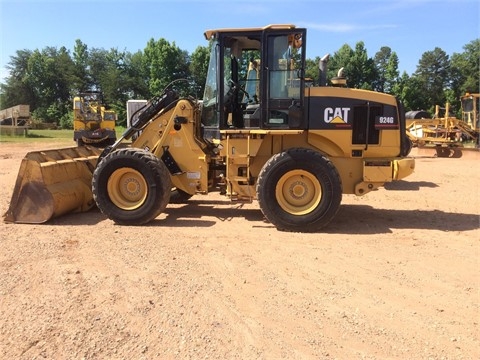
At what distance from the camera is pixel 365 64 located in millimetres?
56062

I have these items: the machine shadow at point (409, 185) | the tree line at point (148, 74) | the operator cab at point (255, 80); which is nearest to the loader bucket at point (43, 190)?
the operator cab at point (255, 80)

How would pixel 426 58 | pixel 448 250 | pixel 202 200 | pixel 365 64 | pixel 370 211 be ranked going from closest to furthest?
pixel 448 250
pixel 370 211
pixel 202 200
pixel 365 64
pixel 426 58

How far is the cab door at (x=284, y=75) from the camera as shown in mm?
6879

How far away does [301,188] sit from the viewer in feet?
22.9

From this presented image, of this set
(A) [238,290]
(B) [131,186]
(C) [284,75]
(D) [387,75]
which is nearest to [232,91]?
(C) [284,75]

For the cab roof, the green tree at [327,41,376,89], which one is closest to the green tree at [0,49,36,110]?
the green tree at [327,41,376,89]

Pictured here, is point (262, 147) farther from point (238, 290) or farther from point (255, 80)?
point (238, 290)

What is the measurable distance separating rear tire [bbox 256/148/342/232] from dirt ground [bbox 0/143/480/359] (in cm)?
26

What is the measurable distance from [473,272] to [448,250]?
2.92 feet

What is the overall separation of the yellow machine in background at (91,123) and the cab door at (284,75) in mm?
17687

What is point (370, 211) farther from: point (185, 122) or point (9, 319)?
point (9, 319)

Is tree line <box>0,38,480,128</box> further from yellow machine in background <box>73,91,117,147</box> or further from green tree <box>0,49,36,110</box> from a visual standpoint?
yellow machine in background <box>73,91,117,147</box>

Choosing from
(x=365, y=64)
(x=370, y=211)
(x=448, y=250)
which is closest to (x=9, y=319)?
(x=448, y=250)

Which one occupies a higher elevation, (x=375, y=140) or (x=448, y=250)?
(x=375, y=140)
